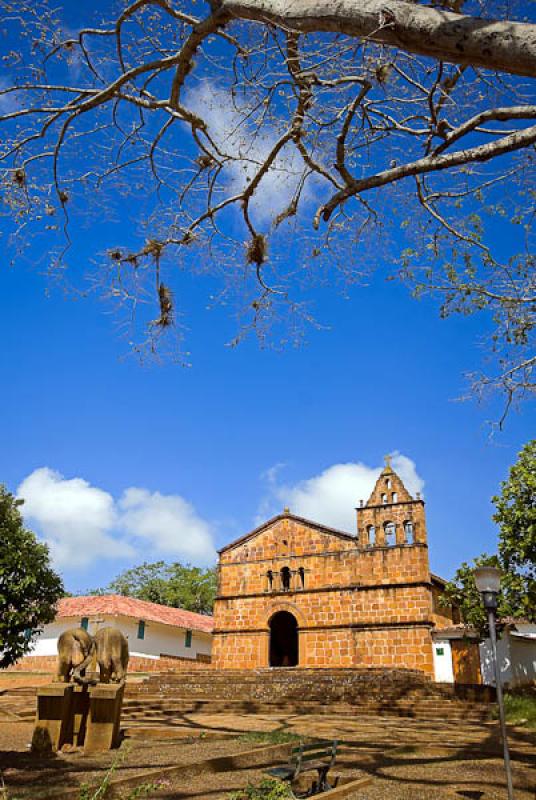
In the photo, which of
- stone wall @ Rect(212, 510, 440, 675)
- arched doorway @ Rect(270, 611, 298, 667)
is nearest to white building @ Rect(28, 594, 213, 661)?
stone wall @ Rect(212, 510, 440, 675)

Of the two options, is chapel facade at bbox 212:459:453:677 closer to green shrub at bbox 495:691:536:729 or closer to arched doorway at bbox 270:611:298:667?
arched doorway at bbox 270:611:298:667

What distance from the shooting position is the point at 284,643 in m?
28.3

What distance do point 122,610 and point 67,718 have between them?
778 inches

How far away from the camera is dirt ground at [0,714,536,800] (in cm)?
600

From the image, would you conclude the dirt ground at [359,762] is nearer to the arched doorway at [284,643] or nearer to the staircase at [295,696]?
the staircase at [295,696]

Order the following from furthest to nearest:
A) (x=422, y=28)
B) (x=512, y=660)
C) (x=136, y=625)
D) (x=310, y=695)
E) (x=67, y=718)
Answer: (x=136, y=625) → (x=512, y=660) → (x=310, y=695) → (x=67, y=718) → (x=422, y=28)

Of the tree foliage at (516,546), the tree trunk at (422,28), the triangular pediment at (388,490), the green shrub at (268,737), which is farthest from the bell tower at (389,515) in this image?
the tree trunk at (422,28)

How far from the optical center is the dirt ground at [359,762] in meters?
6.00

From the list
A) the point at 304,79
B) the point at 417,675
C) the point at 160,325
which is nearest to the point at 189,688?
the point at 417,675

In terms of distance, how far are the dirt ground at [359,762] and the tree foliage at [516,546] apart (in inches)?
119

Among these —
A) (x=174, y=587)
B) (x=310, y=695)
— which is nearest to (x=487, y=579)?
(x=310, y=695)

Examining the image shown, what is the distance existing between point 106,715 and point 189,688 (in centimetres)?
1188

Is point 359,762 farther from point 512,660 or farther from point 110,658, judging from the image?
point 512,660

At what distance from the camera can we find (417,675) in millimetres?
19547
